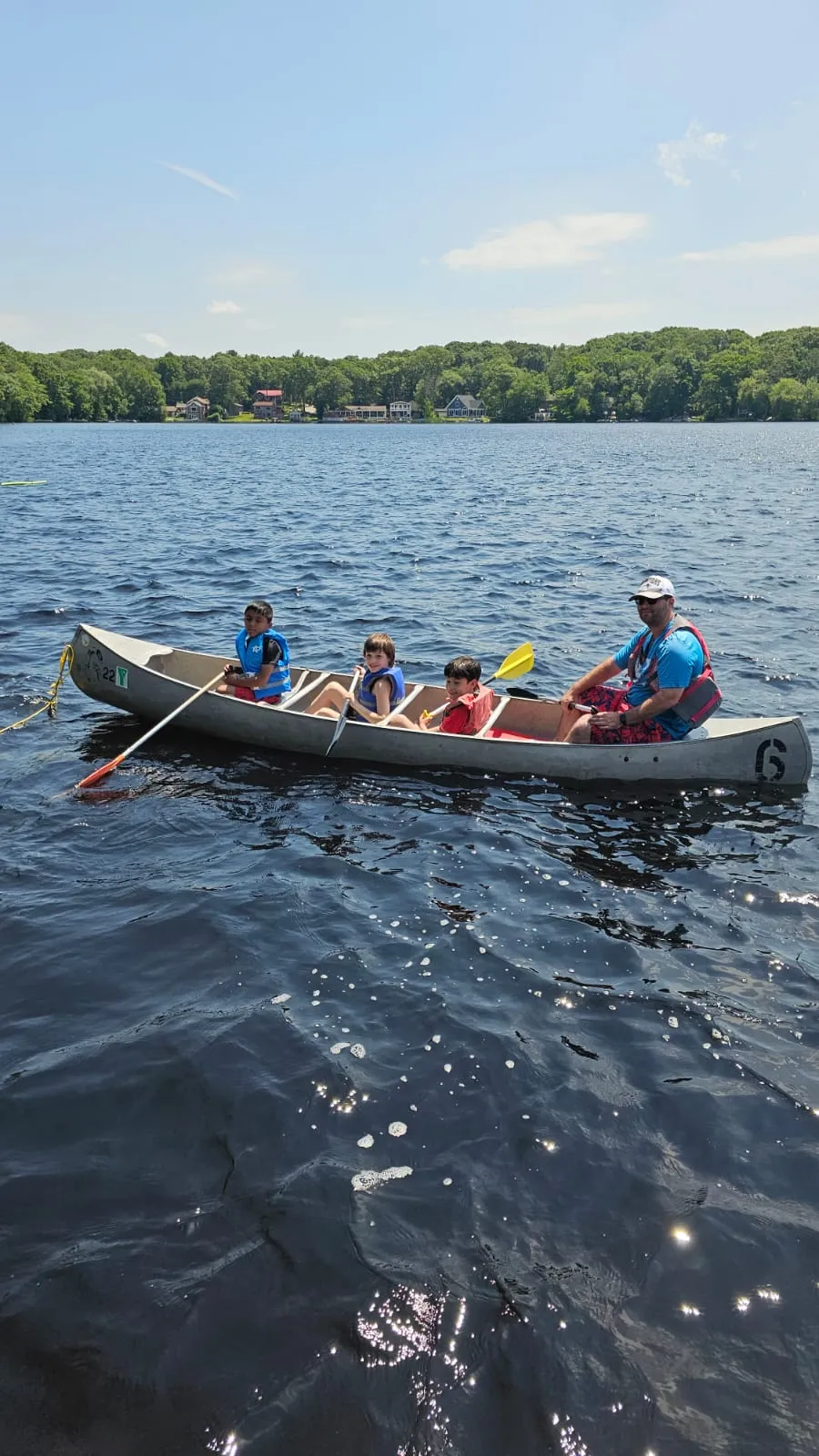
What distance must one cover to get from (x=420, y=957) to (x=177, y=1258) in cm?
291

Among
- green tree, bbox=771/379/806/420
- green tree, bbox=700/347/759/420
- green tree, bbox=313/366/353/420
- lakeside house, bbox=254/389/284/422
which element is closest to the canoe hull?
green tree, bbox=771/379/806/420

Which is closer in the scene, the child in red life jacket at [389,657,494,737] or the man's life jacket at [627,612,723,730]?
the man's life jacket at [627,612,723,730]

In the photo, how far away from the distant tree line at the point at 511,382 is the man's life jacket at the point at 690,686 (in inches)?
4647

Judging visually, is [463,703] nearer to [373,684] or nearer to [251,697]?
[373,684]

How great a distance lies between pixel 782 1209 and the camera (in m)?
4.83

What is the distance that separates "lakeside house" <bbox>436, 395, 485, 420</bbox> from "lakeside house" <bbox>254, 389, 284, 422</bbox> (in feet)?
108

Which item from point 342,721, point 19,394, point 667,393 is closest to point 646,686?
point 342,721

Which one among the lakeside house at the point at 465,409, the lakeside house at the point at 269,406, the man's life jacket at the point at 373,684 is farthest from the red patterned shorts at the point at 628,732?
the lakeside house at the point at 269,406

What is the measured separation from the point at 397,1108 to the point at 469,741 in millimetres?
5128

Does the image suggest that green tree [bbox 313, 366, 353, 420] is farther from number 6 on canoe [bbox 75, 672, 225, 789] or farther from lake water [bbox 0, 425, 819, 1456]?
number 6 on canoe [bbox 75, 672, 225, 789]

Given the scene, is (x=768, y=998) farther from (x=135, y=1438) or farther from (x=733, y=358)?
(x=733, y=358)

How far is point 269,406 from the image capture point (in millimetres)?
189250

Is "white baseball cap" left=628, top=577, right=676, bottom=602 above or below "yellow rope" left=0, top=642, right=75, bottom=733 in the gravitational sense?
above

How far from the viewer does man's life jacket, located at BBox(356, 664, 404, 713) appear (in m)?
10.7
